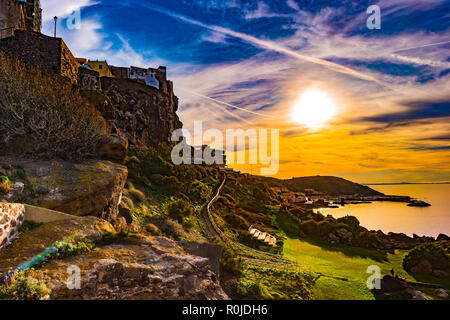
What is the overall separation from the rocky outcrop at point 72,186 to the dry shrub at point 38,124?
54.9 inches

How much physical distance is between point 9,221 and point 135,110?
35361 millimetres

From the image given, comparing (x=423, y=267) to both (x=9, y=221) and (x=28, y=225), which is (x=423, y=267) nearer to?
(x=28, y=225)

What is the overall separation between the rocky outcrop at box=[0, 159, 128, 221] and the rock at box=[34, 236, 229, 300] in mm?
3725

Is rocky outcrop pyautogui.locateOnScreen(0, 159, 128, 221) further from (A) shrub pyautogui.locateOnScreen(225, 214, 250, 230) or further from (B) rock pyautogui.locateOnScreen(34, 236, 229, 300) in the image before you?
(A) shrub pyautogui.locateOnScreen(225, 214, 250, 230)

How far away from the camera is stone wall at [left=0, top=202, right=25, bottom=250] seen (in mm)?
6506

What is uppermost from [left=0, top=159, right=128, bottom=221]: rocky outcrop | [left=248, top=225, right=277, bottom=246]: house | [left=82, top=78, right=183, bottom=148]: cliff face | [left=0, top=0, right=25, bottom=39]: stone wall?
[left=0, top=0, right=25, bottom=39]: stone wall

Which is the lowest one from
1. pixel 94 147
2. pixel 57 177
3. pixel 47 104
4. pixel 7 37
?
pixel 57 177

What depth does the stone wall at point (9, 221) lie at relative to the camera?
651 cm

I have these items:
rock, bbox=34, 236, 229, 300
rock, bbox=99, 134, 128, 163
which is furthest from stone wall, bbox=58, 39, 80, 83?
rock, bbox=34, 236, 229, 300

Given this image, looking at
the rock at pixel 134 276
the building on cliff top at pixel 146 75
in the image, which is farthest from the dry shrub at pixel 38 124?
the building on cliff top at pixel 146 75
